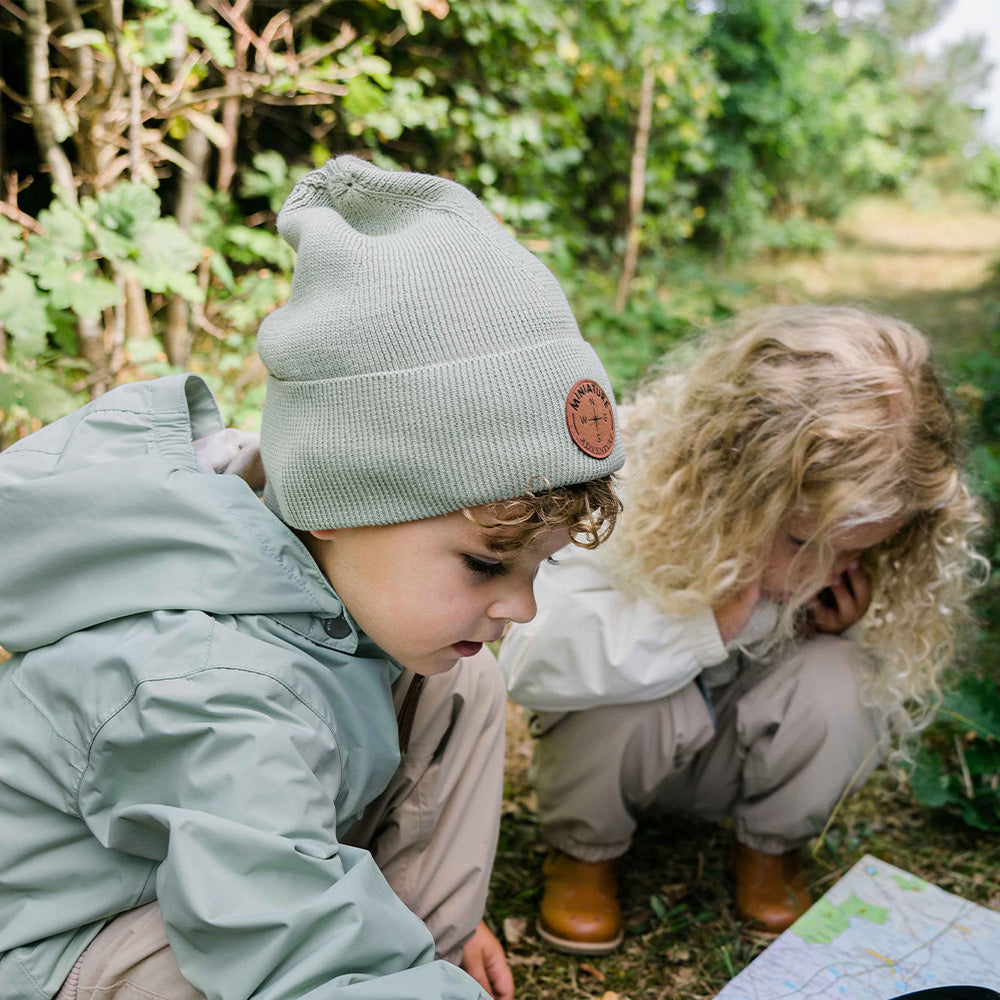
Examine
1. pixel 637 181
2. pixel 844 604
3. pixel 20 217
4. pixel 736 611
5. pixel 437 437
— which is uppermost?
pixel 437 437

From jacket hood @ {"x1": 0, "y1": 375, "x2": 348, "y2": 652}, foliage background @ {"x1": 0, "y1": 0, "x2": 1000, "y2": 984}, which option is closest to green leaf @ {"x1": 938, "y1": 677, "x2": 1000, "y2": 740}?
foliage background @ {"x1": 0, "y1": 0, "x2": 1000, "y2": 984}

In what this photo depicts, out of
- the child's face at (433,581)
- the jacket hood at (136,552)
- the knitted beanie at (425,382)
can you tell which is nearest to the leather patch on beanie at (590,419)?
the knitted beanie at (425,382)

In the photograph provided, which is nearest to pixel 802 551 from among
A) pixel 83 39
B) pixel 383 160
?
pixel 83 39

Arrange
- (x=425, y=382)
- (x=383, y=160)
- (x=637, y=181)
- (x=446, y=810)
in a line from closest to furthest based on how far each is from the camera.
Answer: (x=425, y=382) < (x=446, y=810) < (x=383, y=160) < (x=637, y=181)

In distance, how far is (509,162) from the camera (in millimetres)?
4645

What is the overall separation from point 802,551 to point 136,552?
3.56 ft

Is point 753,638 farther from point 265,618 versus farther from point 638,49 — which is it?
point 638,49

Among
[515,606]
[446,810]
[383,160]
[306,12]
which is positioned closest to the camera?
[515,606]

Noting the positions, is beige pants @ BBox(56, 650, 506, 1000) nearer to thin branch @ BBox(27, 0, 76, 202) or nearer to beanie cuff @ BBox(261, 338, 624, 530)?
beanie cuff @ BBox(261, 338, 624, 530)

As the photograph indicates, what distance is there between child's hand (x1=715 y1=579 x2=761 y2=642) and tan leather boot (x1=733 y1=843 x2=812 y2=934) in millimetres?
436

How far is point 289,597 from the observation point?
123cm

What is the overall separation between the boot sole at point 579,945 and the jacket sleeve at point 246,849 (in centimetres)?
72

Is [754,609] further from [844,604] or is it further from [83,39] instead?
[83,39]

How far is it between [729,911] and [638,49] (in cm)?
448
